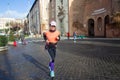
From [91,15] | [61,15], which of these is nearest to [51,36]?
[91,15]

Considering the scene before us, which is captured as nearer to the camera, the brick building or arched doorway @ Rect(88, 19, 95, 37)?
the brick building

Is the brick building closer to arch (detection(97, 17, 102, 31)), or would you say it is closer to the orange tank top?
arch (detection(97, 17, 102, 31))

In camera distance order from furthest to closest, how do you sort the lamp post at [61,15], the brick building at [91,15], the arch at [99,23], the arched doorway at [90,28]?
the lamp post at [61,15], the arched doorway at [90,28], the arch at [99,23], the brick building at [91,15]

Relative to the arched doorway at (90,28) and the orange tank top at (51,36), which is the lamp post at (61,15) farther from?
the orange tank top at (51,36)

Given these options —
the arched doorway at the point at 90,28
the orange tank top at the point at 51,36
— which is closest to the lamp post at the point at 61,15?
the arched doorway at the point at 90,28

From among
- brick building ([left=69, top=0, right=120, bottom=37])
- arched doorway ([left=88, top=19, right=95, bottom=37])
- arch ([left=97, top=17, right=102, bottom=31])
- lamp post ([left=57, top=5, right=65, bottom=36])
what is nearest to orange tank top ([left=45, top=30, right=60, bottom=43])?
brick building ([left=69, top=0, right=120, bottom=37])

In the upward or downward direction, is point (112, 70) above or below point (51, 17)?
below

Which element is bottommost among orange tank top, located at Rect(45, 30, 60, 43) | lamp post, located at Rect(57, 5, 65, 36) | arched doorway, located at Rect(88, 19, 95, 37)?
orange tank top, located at Rect(45, 30, 60, 43)

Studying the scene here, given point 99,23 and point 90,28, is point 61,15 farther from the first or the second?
point 99,23

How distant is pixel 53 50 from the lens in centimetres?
935

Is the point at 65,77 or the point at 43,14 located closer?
the point at 65,77

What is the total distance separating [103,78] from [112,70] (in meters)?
1.66

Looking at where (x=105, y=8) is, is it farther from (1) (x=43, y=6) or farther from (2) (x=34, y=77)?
(2) (x=34, y=77)

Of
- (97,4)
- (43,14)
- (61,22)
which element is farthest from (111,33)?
(43,14)
